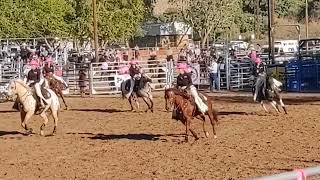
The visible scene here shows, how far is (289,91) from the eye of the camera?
1215 inches

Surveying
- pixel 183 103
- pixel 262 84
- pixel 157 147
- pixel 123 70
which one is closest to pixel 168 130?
pixel 183 103

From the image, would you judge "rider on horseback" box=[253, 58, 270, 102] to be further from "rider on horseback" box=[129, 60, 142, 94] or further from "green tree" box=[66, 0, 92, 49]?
"green tree" box=[66, 0, 92, 49]

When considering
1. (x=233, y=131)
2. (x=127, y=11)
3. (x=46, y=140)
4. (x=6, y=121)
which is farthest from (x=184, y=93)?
(x=127, y=11)

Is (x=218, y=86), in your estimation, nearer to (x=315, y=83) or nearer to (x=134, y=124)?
(x=315, y=83)

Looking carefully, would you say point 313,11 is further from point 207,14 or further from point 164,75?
point 164,75

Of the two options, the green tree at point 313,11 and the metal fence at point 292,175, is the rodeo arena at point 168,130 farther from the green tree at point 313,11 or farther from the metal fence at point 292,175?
the green tree at point 313,11

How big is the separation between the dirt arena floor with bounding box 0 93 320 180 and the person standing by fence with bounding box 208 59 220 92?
9098mm

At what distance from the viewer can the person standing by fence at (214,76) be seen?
104 ft

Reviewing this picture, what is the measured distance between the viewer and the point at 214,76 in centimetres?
3188

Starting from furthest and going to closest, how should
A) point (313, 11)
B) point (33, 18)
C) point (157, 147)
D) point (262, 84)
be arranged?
point (313, 11) < point (33, 18) < point (262, 84) < point (157, 147)

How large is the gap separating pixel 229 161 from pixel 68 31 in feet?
139

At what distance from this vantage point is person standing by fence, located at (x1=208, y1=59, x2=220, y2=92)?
3166 centimetres

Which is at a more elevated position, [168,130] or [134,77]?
[134,77]

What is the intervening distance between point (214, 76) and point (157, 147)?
17.5 metres
